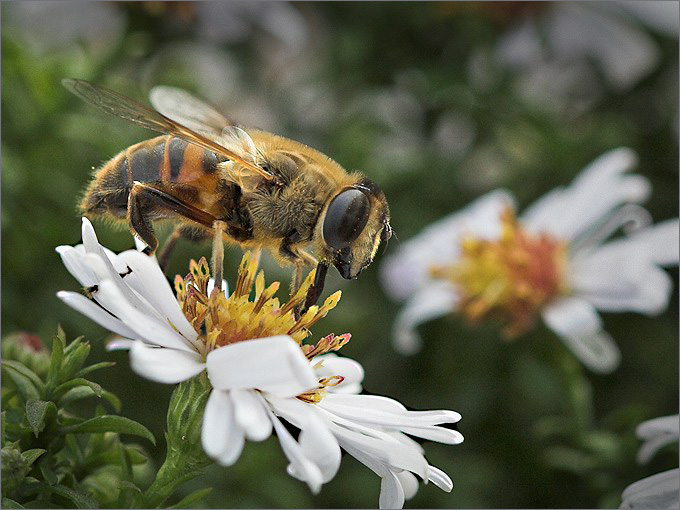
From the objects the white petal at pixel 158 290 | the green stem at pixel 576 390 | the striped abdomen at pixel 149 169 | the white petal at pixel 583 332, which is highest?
the white petal at pixel 583 332

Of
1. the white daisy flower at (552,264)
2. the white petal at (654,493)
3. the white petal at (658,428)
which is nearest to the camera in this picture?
the white petal at (654,493)

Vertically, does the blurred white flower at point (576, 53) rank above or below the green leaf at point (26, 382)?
above

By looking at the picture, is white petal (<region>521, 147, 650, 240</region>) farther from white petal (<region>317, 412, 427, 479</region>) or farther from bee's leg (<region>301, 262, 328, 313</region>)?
white petal (<region>317, 412, 427, 479</region>)

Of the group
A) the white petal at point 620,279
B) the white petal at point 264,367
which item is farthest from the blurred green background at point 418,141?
the white petal at point 264,367

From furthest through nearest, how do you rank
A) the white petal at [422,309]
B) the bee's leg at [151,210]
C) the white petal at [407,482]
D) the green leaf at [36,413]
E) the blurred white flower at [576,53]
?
the blurred white flower at [576,53] → the white petal at [422,309] → the bee's leg at [151,210] → the white petal at [407,482] → the green leaf at [36,413]

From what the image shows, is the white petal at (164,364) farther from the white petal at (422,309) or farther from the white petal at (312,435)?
the white petal at (422,309)

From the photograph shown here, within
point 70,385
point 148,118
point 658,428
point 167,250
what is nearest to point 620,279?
point 658,428

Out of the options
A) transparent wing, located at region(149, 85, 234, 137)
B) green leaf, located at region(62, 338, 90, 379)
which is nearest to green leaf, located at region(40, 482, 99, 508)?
green leaf, located at region(62, 338, 90, 379)

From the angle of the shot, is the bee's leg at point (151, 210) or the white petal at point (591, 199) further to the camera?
the white petal at point (591, 199)
